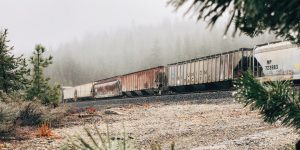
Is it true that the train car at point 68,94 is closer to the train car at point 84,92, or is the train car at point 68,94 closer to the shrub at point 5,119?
the train car at point 84,92

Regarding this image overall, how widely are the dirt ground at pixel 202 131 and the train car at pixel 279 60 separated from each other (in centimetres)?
439

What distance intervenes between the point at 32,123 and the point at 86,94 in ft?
135

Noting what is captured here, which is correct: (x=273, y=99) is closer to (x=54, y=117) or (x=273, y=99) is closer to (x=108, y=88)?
(x=54, y=117)

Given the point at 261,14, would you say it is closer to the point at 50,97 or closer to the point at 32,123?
the point at 32,123

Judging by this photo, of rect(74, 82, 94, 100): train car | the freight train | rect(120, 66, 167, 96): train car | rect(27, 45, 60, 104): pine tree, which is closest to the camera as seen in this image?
the freight train

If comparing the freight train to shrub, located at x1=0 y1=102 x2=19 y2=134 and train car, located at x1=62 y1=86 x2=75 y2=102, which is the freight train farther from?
train car, located at x1=62 y1=86 x2=75 y2=102

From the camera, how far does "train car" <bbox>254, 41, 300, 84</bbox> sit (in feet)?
72.3

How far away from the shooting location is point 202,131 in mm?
13633

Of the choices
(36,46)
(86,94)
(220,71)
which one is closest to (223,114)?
(220,71)

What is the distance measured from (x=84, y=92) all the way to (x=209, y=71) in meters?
32.9

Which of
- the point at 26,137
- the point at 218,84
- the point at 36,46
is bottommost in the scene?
the point at 26,137

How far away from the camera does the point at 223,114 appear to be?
1748 cm

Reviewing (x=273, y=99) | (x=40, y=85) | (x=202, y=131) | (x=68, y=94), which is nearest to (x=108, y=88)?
(x=68, y=94)

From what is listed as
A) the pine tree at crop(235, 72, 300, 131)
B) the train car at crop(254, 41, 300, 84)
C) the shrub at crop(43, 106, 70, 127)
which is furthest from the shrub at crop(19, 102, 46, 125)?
the pine tree at crop(235, 72, 300, 131)
